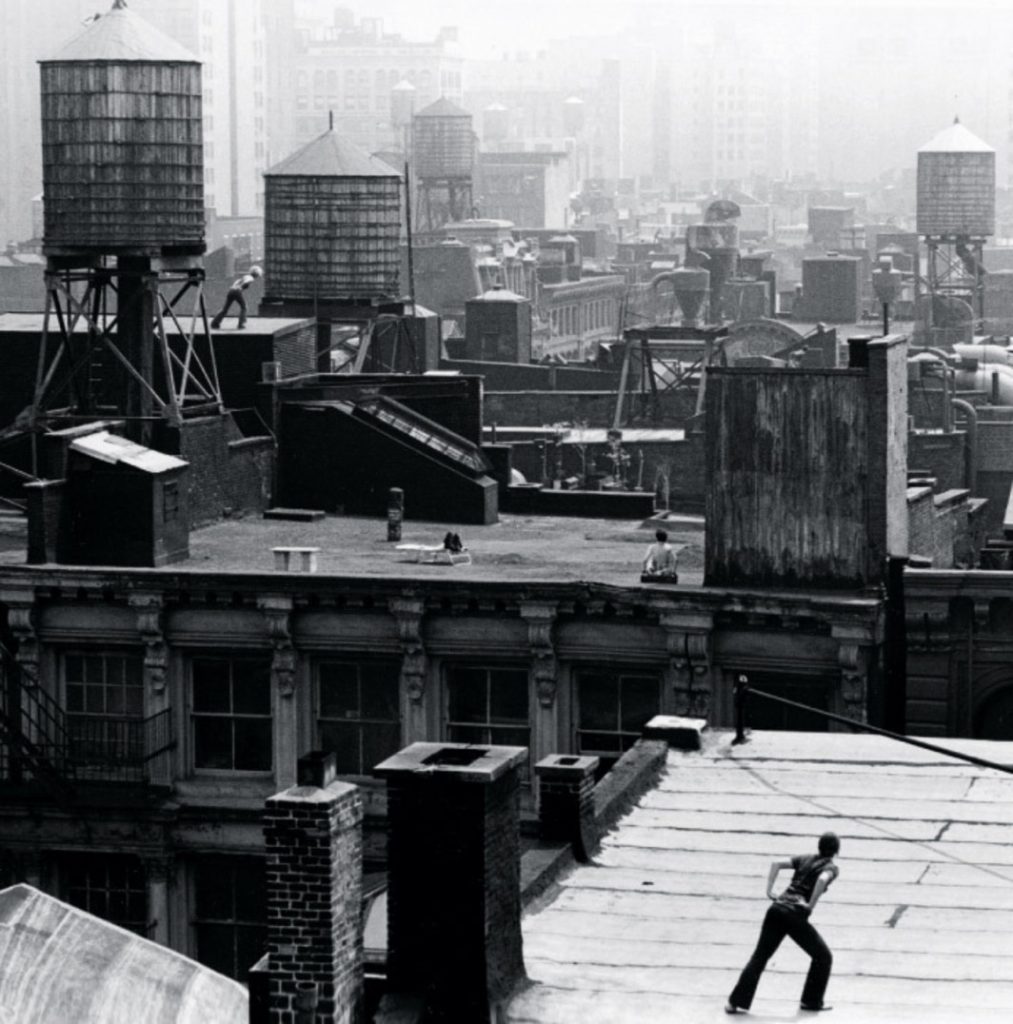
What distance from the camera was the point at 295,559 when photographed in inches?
1452

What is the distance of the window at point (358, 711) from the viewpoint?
35656 mm

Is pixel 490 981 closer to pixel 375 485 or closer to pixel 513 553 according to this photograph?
pixel 513 553

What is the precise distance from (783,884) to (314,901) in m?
4.73

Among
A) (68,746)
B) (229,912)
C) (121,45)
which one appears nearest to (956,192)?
(121,45)

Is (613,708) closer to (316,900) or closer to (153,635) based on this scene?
(153,635)

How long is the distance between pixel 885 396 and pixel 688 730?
1015 centimetres

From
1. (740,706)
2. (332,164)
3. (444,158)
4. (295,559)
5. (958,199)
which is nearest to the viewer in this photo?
(740,706)

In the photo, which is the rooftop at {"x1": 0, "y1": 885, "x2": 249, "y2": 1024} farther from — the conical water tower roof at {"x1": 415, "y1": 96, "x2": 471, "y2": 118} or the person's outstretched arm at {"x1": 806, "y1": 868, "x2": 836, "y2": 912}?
the conical water tower roof at {"x1": 415, "y1": 96, "x2": 471, "y2": 118}

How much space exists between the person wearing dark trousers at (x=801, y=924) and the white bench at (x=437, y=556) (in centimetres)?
2312

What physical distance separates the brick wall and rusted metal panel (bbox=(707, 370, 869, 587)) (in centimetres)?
1753

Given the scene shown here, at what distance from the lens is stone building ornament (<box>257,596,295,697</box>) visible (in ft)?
116

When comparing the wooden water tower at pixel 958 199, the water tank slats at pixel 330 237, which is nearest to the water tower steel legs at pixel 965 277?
the wooden water tower at pixel 958 199

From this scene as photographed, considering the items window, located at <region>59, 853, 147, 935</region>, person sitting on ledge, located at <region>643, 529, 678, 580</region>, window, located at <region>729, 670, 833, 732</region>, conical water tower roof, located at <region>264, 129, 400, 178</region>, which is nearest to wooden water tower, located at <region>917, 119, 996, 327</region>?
conical water tower roof, located at <region>264, 129, 400, 178</region>

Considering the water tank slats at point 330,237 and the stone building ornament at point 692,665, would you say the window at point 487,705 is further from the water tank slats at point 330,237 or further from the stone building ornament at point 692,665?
the water tank slats at point 330,237
